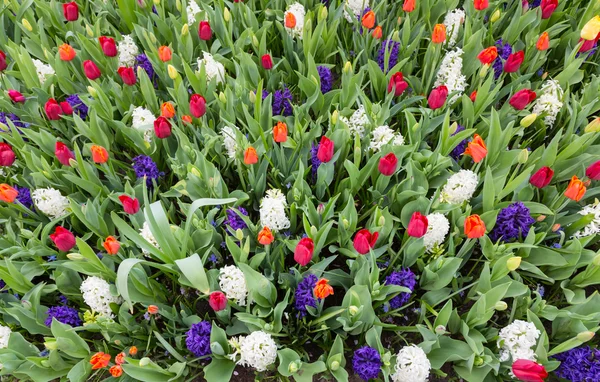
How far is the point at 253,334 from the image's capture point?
1.44 m

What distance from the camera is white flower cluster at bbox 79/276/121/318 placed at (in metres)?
1.55

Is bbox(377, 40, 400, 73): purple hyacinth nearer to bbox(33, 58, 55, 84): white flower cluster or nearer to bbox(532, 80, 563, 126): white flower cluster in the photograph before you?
bbox(532, 80, 563, 126): white flower cluster

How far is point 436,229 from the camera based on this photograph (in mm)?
1605

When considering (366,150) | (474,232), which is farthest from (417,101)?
(474,232)

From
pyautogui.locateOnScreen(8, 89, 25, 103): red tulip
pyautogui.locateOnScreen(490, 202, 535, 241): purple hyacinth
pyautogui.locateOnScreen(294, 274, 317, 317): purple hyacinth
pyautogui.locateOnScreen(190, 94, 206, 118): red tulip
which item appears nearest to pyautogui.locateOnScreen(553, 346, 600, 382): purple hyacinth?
pyautogui.locateOnScreen(490, 202, 535, 241): purple hyacinth

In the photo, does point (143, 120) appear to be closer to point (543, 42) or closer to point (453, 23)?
point (453, 23)

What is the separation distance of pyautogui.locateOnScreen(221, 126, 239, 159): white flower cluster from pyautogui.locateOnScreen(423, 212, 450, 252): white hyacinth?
85 centimetres

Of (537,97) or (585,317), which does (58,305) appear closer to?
(585,317)

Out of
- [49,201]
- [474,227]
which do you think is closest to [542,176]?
[474,227]

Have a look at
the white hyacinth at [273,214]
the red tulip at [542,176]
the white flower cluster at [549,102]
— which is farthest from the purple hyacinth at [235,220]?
the white flower cluster at [549,102]

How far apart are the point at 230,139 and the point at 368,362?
1.06 meters

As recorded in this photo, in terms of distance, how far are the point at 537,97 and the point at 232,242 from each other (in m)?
1.60

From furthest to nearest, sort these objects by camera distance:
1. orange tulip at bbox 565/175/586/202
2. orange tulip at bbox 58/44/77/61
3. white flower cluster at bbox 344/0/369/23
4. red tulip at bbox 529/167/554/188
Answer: white flower cluster at bbox 344/0/369/23 < orange tulip at bbox 58/44/77/61 < red tulip at bbox 529/167/554/188 < orange tulip at bbox 565/175/586/202

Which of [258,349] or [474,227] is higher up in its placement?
[474,227]
